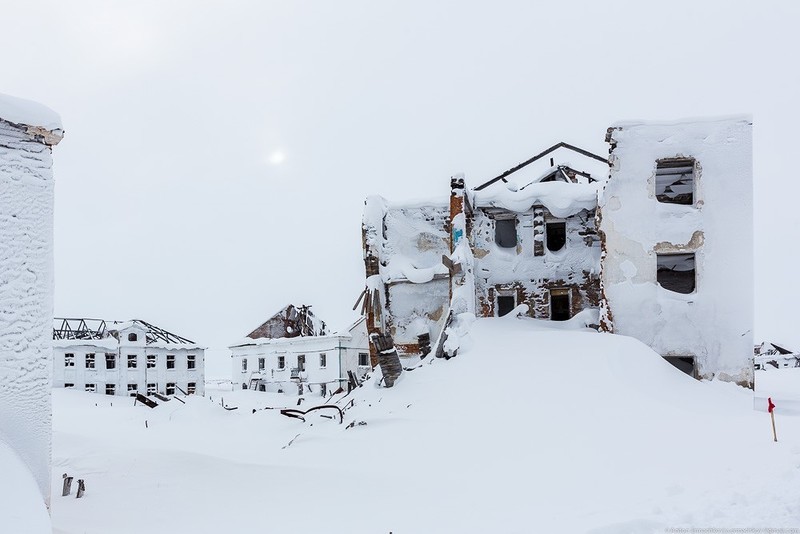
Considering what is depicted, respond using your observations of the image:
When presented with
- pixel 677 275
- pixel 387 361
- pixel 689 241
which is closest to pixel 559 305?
pixel 677 275

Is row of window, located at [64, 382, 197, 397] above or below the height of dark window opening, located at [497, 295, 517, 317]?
below

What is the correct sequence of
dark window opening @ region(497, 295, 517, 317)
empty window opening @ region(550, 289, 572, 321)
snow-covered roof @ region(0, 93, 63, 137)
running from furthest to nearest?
dark window opening @ region(497, 295, 517, 317), empty window opening @ region(550, 289, 572, 321), snow-covered roof @ region(0, 93, 63, 137)

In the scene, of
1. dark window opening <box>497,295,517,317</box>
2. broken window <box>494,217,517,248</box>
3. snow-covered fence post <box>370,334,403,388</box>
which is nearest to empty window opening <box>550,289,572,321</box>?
dark window opening <box>497,295,517,317</box>

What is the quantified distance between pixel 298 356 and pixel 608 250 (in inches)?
1227

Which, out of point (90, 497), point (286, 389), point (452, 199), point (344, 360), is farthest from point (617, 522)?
point (286, 389)

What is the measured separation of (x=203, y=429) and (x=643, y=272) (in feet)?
49.0

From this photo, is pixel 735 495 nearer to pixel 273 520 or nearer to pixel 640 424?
pixel 640 424

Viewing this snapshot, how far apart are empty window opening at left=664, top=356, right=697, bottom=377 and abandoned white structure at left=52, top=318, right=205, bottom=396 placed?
38.8 metres

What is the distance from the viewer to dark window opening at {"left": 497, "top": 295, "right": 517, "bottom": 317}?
22.8 m

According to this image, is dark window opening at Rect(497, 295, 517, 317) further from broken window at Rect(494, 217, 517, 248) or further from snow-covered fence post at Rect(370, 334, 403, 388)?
snow-covered fence post at Rect(370, 334, 403, 388)

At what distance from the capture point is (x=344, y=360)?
1700 inches

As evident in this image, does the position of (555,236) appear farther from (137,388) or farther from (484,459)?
(137,388)

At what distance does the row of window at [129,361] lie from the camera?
44625 millimetres

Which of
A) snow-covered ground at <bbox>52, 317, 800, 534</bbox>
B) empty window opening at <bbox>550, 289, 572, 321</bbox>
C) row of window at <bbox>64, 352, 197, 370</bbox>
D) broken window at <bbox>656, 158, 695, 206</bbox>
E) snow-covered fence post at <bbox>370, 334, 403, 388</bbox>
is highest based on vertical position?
broken window at <bbox>656, 158, 695, 206</bbox>
